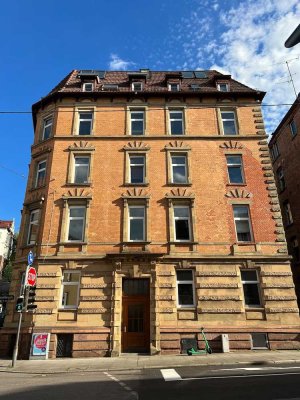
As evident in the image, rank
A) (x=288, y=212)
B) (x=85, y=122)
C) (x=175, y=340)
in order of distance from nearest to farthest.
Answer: (x=175, y=340)
(x=85, y=122)
(x=288, y=212)

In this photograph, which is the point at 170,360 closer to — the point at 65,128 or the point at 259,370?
the point at 259,370

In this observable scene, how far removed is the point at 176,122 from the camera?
894 inches

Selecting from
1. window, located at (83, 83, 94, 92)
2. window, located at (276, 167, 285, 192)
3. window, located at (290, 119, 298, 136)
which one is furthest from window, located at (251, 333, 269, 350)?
window, located at (83, 83, 94, 92)

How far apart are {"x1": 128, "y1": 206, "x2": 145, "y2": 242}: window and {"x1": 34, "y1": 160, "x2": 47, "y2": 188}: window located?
6259mm

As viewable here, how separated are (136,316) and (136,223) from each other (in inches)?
204

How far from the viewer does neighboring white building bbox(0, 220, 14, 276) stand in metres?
55.4

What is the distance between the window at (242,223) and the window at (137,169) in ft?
19.8

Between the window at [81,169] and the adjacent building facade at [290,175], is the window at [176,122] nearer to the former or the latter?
the window at [81,169]

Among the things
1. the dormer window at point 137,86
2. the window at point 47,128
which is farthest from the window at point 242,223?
the window at point 47,128

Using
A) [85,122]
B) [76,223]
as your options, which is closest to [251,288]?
[76,223]

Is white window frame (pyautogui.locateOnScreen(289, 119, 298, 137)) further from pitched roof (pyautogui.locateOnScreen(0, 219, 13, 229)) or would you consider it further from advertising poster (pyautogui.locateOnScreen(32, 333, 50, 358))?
pitched roof (pyautogui.locateOnScreen(0, 219, 13, 229))

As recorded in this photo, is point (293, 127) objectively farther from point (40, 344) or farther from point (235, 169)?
point (40, 344)

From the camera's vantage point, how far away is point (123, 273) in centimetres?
1770

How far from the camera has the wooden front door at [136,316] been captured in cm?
1697
